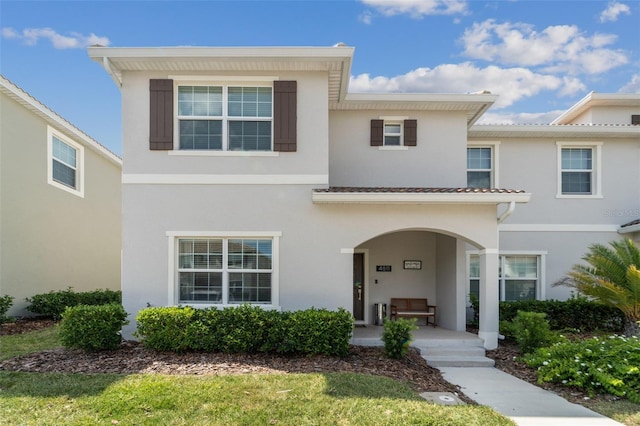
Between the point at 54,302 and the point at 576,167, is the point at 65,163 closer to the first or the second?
the point at 54,302

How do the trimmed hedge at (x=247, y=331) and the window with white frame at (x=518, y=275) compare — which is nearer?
the trimmed hedge at (x=247, y=331)

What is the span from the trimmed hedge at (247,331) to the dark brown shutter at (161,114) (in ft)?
11.8

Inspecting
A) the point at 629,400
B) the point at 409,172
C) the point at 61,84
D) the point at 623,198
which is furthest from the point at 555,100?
the point at 61,84

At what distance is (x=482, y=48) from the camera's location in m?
13.4

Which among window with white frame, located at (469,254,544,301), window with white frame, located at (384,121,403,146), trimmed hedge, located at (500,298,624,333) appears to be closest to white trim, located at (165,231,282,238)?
window with white frame, located at (384,121,403,146)

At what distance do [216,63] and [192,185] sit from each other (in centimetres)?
267

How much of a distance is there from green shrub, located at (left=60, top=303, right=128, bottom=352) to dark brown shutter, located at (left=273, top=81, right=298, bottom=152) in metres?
4.77

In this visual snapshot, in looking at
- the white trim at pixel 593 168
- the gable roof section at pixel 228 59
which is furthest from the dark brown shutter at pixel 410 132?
the white trim at pixel 593 168

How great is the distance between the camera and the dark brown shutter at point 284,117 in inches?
340

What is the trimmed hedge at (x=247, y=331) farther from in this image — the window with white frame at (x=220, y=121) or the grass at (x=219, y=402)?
the window with white frame at (x=220, y=121)

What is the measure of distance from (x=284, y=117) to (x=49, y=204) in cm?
900

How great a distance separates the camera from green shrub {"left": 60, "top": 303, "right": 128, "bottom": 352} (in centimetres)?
737

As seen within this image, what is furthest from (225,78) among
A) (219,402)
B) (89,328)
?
(219,402)

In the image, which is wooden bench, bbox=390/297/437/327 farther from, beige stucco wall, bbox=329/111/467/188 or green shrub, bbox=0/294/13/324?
green shrub, bbox=0/294/13/324
